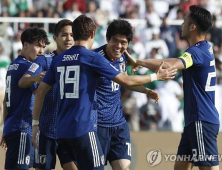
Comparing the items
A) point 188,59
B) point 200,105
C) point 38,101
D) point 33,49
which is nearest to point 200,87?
point 200,105

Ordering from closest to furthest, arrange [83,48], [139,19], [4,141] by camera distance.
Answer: [83,48]
[4,141]
[139,19]

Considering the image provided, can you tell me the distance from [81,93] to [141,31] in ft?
29.3

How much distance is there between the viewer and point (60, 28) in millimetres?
8125

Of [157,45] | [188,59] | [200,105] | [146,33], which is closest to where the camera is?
[188,59]

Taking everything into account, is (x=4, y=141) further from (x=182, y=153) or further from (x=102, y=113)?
(x=182, y=153)

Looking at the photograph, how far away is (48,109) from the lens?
7.95 m

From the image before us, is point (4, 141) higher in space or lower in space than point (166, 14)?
lower

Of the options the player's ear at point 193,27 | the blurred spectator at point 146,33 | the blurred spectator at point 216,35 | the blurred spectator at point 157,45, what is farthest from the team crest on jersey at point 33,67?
the blurred spectator at point 216,35

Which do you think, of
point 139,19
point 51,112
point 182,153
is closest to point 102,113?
point 51,112

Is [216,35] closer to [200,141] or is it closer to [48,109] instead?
[48,109]

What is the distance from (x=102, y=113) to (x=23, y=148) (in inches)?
46.4

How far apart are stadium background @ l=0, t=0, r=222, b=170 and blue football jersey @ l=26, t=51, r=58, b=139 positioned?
214 inches

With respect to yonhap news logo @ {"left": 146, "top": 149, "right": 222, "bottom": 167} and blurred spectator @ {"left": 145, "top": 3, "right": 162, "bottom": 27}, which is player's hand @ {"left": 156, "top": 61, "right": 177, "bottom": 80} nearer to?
yonhap news logo @ {"left": 146, "top": 149, "right": 222, "bottom": 167}

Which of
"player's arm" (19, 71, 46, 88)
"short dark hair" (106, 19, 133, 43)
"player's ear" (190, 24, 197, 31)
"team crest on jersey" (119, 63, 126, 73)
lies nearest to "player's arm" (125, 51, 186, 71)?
"team crest on jersey" (119, 63, 126, 73)
